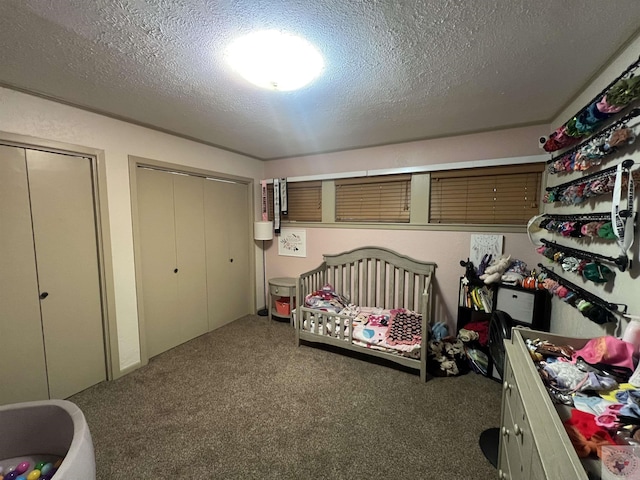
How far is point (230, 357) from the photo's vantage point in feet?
8.87

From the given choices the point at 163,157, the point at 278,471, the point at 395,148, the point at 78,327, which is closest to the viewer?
the point at 278,471

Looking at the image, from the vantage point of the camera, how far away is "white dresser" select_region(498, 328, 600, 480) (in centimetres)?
67

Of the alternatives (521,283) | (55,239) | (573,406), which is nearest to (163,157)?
(55,239)

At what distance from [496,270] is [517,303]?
0.30 meters

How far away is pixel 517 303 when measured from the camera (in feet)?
7.21

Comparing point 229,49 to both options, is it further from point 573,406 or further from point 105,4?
point 573,406

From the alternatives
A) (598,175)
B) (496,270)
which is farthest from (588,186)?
(496,270)

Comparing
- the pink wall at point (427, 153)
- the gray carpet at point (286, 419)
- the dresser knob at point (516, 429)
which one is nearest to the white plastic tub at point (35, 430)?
the gray carpet at point (286, 419)

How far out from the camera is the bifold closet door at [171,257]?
260cm

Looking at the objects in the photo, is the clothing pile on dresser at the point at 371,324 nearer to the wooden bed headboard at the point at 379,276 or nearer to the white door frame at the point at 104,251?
the wooden bed headboard at the point at 379,276

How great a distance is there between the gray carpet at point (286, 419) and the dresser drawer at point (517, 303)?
0.62 metres

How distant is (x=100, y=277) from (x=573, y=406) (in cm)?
307

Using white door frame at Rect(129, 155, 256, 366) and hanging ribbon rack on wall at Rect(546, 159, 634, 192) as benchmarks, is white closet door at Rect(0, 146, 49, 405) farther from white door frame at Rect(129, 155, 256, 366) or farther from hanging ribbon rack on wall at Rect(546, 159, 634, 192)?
hanging ribbon rack on wall at Rect(546, 159, 634, 192)

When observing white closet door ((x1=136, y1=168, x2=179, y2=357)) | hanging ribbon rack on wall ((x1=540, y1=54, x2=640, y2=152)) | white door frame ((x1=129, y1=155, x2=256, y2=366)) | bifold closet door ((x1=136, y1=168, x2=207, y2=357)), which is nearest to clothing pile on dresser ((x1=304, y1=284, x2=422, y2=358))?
bifold closet door ((x1=136, y1=168, x2=207, y2=357))
